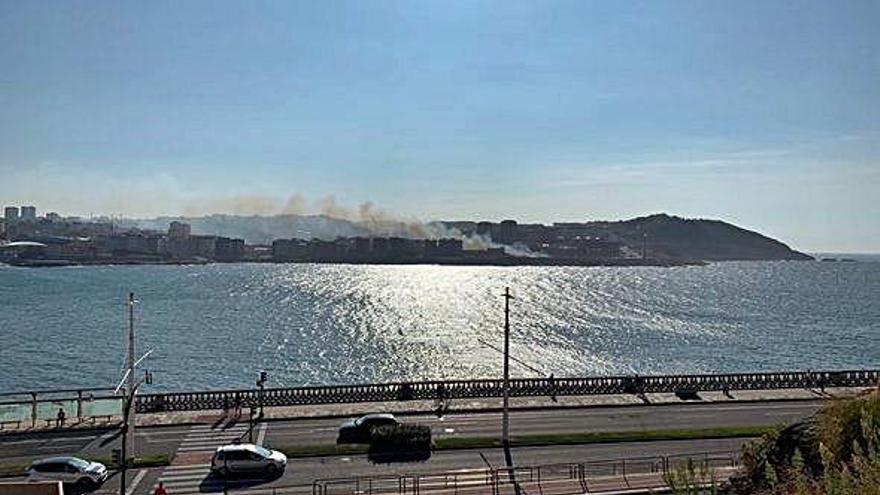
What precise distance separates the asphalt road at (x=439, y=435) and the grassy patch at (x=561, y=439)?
0.55 metres

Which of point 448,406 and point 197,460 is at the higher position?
point 448,406

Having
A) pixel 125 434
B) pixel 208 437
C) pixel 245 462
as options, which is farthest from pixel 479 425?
pixel 125 434

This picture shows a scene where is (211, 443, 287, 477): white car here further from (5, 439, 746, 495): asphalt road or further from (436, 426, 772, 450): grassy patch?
(436, 426, 772, 450): grassy patch

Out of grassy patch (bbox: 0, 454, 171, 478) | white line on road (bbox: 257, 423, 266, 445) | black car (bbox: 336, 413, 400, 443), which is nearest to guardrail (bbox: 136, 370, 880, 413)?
white line on road (bbox: 257, 423, 266, 445)

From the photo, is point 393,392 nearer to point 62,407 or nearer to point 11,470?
point 62,407

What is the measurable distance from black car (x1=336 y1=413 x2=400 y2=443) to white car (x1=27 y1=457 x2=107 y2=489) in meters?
10.0

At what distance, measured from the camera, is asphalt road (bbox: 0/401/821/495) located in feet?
99.9

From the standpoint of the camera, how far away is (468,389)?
152ft

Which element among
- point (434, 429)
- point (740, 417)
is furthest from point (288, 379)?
point (740, 417)

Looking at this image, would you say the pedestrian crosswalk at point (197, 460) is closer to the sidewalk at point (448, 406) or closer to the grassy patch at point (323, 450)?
the sidewalk at point (448, 406)

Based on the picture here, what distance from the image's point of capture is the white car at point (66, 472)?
28.5m

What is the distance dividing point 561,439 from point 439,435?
5374 millimetres

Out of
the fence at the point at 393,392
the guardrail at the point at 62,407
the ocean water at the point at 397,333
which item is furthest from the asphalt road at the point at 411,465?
the ocean water at the point at 397,333

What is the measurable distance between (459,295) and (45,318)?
84596 mm
